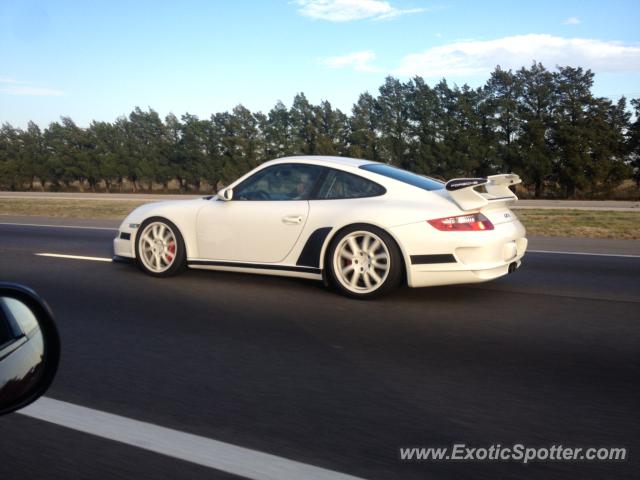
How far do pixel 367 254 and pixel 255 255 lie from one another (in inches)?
48.6

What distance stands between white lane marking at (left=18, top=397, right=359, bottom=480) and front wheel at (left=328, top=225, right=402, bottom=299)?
3.25m

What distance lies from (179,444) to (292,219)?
3827mm

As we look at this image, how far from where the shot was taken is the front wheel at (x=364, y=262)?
6352mm

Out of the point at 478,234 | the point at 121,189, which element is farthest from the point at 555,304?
the point at 121,189

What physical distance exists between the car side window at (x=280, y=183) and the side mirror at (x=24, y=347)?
4.90 metres

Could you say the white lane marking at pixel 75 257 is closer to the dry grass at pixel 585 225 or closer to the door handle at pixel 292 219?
the door handle at pixel 292 219

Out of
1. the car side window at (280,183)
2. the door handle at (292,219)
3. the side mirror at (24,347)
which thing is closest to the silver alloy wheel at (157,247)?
the car side window at (280,183)

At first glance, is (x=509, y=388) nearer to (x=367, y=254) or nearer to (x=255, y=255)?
(x=367, y=254)

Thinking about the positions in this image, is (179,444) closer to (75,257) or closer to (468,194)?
(468,194)

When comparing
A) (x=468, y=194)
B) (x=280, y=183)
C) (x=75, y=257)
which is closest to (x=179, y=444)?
(x=468, y=194)

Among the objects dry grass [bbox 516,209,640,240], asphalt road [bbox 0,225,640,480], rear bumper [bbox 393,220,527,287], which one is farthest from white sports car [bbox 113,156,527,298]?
dry grass [bbox 516,209,640,240]

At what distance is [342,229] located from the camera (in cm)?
660

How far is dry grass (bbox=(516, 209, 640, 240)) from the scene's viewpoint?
47.1 ft

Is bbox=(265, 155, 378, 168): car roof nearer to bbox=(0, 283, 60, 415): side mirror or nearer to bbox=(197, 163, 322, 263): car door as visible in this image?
bbox=(197, 163, 322, 263): car door
